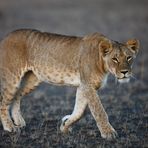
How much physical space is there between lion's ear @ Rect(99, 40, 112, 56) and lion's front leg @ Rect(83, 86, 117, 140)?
1.62 ft

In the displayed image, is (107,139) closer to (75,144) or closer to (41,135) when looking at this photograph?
(75,144)

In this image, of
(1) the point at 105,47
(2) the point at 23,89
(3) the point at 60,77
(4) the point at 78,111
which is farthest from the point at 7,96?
(1) the point at 105,47

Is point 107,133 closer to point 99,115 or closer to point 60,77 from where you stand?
point 99,115

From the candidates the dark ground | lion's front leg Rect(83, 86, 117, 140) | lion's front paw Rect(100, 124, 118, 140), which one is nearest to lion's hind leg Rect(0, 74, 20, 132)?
the dark ground

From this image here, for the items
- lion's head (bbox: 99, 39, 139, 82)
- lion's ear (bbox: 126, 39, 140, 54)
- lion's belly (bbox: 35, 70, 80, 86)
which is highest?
lion's ear (bbox: 126, 39, 140, 54)

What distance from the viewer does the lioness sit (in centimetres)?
798

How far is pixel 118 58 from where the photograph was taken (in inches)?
312

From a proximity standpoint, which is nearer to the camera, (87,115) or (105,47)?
(105,47)

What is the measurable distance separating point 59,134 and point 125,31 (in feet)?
54.4

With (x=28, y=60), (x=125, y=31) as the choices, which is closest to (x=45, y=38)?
(x=28, y=60)

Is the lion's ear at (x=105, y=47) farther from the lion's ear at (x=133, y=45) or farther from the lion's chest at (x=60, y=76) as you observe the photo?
the lion's chest at (x=60, y=76)

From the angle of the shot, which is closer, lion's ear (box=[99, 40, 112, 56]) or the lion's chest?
lion's ear (box=[99, 40, 112, 56])

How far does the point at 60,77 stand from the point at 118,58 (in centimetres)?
104

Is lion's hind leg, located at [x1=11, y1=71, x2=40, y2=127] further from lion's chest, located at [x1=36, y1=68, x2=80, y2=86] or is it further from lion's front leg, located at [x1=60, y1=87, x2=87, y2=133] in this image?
lion's front leg, located at [x1=60, y1=87, x2=87, y2=133]
